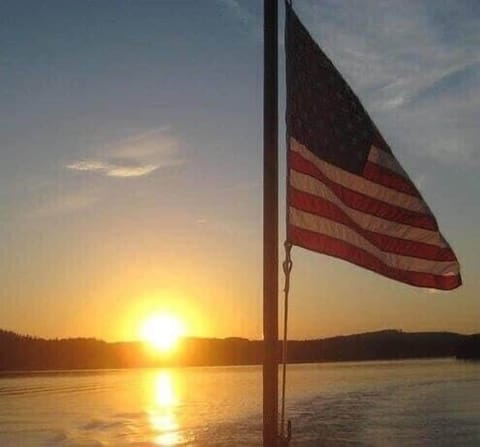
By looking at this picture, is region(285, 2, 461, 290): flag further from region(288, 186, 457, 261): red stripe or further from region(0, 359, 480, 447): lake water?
region(0, 359, 480, 447): lake water

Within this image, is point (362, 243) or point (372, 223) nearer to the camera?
point (362, 243)

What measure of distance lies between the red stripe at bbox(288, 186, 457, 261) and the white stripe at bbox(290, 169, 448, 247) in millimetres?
30

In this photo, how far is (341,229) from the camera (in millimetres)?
6738

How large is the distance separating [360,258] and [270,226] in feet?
4.92

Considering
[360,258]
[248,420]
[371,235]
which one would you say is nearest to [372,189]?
[371,235]

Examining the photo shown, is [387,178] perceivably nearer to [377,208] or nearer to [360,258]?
[377,208]

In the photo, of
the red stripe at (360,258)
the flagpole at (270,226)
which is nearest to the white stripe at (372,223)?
the red stripe at (360,258)

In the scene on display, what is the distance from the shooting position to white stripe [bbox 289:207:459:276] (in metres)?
6.48

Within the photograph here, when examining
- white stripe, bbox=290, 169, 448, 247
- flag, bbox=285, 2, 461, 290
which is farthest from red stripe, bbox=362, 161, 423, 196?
white stripe, bbox=290, 169, 448, 247

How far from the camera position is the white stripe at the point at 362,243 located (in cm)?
648

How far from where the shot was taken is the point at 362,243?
6816 millimetres

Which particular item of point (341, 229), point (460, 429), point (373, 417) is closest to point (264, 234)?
point (341, 229)

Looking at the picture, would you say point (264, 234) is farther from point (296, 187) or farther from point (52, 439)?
point (52, 439)

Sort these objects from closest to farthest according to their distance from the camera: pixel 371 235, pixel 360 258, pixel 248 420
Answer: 1. pixel 360 258
2. pixel 371 235
3. pixel 248 420
